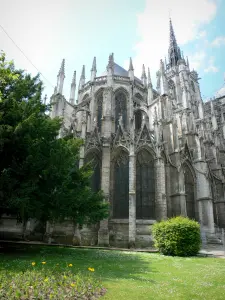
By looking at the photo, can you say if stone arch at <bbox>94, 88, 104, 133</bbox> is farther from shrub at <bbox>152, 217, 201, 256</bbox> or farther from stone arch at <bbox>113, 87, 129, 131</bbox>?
shrub at <bbox>152, 217, 201, 256</bbox>

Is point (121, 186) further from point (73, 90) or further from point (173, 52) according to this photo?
point (173, 52)

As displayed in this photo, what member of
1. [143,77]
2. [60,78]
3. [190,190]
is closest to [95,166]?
[190,190]

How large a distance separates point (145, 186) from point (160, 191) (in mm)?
1525

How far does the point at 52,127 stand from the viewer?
12.5 metres

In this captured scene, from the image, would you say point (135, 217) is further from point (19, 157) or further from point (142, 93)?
point (142, 93)

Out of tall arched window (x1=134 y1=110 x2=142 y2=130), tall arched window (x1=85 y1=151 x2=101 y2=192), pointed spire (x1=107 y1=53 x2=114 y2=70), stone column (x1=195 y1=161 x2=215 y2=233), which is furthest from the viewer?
tall arched window (x1=134 y1=110 x2=142 y2=130)

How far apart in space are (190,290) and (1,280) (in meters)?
4.78

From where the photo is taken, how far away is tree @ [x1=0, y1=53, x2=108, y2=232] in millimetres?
9797

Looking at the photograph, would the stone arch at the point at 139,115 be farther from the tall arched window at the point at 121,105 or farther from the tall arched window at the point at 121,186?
the tall arched window at the point at 121,186

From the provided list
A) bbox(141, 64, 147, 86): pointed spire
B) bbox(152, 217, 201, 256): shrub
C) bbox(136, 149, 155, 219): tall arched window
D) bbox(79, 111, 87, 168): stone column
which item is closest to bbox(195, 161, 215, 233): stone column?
bbox(136, 149, 155, 219): tall arched window

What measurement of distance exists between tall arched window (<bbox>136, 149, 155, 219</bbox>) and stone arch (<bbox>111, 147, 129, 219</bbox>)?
3.36 feet

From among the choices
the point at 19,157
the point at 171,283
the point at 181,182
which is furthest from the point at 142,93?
the point at 171,283

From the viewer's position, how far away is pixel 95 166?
20.8m

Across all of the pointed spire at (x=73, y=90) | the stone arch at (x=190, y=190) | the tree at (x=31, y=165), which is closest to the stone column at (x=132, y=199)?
the tree at (x=31, y=165)
